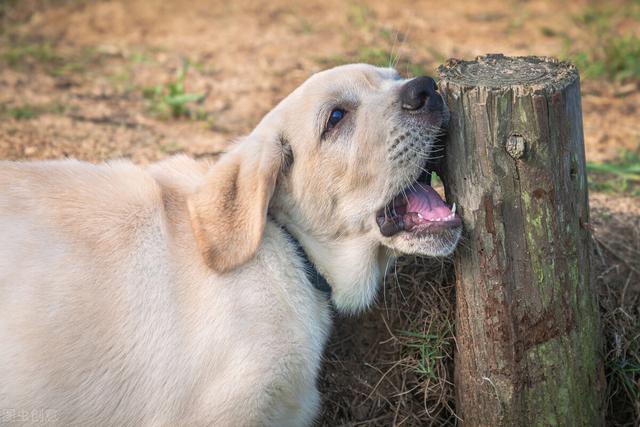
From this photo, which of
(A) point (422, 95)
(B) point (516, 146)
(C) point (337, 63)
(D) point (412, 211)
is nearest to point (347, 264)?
(D) point (412, 211)

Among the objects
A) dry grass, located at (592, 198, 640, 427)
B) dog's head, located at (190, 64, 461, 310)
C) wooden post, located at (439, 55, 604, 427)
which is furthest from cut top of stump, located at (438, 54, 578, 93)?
dry grass, located at (592, 198, 640, 427)

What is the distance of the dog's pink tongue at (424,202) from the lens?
3.48 m

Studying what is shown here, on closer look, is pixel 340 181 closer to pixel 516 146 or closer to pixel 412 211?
pixel 412 211

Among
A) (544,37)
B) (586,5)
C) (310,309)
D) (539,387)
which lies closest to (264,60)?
(544,37)

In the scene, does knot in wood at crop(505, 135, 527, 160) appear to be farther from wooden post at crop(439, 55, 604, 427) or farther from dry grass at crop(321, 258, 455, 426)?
dry grass at crop(321, 258, 455, 426)

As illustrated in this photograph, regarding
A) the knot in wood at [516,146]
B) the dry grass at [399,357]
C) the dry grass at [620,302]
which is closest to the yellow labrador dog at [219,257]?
the knot in wood at [516,146]

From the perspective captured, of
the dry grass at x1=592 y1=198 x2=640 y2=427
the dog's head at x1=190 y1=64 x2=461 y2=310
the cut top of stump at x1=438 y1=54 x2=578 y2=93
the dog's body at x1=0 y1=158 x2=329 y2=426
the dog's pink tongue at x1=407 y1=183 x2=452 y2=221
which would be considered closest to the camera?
the cut top of stump at x1=438 y1=54 x2=578 y2=93

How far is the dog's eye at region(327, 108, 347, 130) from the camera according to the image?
3.51 meters

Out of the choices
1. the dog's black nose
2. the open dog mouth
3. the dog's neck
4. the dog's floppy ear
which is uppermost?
the dog's black nose

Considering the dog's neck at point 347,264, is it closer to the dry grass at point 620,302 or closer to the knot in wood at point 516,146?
the knot in wood at point 516,146

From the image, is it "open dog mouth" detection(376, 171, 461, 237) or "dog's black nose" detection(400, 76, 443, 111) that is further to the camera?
"open dog mouth" detection(376, 171, 461, 237)

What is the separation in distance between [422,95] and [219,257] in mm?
1103

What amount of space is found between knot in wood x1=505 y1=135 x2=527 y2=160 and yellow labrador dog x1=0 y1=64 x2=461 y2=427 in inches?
12.8

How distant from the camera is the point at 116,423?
333 centimetres
